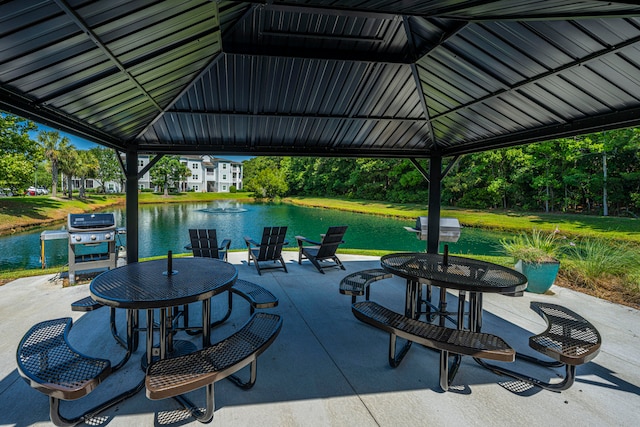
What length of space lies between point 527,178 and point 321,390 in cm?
2622

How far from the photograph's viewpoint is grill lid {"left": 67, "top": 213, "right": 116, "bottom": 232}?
5145 mm

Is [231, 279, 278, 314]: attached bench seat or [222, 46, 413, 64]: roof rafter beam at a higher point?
[222, 46, 413, 64]: roof rafter beam

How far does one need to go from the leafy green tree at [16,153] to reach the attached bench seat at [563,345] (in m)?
25.8

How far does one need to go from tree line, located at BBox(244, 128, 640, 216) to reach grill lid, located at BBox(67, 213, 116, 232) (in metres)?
14.3

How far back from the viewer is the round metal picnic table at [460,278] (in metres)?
2.71

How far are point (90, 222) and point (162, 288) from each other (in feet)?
12.7

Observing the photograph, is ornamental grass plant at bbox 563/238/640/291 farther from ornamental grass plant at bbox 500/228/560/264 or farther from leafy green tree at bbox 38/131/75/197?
leafy green tree at bbox 38/131/75/197

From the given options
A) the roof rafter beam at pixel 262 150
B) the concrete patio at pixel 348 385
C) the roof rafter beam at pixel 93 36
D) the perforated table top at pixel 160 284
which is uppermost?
the roof rafter beam at pixel 93 36

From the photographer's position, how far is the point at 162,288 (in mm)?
2490

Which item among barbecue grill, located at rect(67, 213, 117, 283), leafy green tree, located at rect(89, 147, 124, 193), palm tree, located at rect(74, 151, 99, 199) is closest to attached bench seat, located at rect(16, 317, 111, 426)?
barbecue grill, located at rect(67, 213, 117, 283)

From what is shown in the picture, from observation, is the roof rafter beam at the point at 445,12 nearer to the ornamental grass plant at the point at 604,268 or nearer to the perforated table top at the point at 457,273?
the perforated table top at the point at 457,273

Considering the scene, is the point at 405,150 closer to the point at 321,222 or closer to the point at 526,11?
the point at 526,11

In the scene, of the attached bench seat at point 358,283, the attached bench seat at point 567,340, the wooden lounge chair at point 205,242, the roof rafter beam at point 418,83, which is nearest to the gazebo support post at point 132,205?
the wooden lounge chair at point 205,242

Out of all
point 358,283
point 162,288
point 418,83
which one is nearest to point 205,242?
point 358,283
